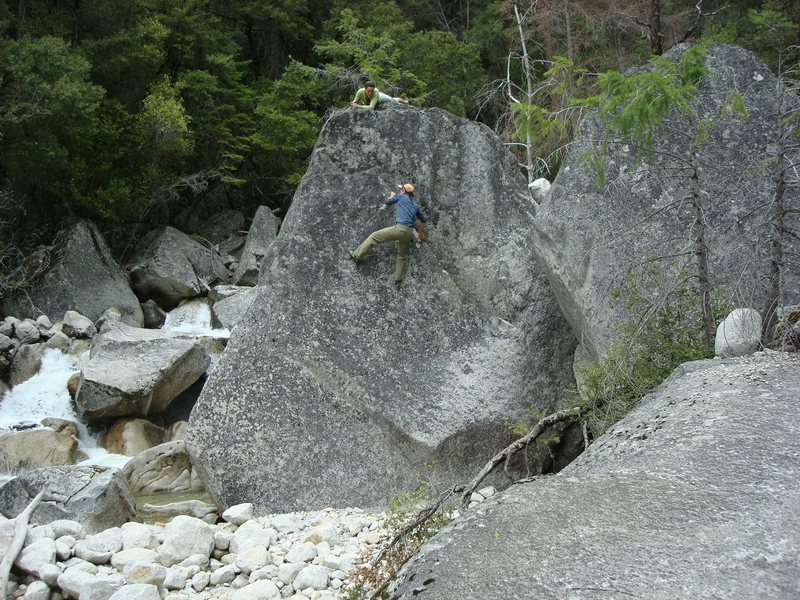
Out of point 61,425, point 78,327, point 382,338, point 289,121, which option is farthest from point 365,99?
point 289,121

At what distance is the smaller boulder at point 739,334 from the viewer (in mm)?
5828

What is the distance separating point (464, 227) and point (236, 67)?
14.7 meters

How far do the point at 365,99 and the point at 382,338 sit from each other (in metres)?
3.29

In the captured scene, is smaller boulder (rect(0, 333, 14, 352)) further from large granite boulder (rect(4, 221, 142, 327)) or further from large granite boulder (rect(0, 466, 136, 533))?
large granite boulder (rect(0, 466, 136, 533))

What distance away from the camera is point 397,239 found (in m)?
9.05

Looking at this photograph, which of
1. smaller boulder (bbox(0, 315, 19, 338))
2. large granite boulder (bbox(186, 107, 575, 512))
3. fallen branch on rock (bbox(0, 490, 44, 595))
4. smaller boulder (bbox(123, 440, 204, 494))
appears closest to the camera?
fallen branch on rock (bbox(0, 490, 44, 595))

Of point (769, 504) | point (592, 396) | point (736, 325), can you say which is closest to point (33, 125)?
point (592, 396)

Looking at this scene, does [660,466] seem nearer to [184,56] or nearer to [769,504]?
[769,504]

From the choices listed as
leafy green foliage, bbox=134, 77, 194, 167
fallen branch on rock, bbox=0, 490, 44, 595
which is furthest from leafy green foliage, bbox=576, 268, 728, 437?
leafy green foliage, bbox=134, 77, 194, 167

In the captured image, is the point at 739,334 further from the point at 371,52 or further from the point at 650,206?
the point at 371,52

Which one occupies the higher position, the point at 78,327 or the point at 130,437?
the point at 78,327

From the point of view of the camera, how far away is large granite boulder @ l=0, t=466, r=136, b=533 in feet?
25.0

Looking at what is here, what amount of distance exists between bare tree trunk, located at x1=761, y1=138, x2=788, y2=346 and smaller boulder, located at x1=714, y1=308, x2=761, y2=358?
0.41ft

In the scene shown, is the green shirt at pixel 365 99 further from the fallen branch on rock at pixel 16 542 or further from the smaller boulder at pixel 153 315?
the smaller boulder at pixel 153 315
